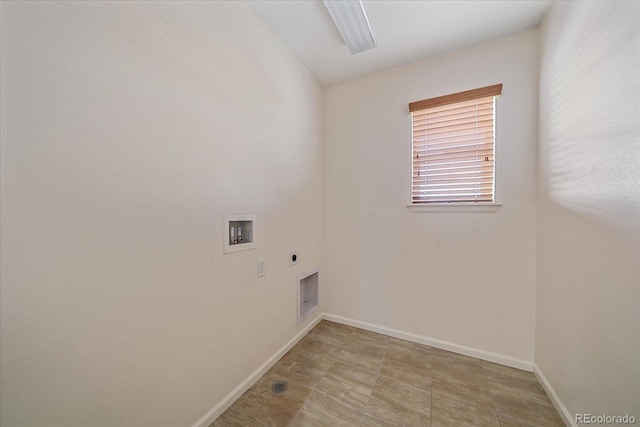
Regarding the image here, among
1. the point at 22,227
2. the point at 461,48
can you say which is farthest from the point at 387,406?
the point at 461,48

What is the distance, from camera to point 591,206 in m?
1.13

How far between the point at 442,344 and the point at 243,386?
1729 millimetres

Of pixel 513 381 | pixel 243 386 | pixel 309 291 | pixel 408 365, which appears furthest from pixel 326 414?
pixel 513 381

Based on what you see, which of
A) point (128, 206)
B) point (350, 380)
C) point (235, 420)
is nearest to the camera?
point (128, 206)

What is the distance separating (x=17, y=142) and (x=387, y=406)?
215cm

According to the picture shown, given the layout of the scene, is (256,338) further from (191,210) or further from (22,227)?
(22,227)

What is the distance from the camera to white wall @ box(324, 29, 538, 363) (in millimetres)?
1746

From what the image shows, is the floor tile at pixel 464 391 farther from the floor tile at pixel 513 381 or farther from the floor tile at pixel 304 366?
the floor tile at pixel 304 366

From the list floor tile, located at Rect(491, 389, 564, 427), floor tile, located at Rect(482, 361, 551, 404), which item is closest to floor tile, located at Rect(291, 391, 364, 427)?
floor tile, located at Rect(491, 389, 564, 427)

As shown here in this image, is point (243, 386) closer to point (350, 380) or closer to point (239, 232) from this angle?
point (350, 380)

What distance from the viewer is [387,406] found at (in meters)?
1.41

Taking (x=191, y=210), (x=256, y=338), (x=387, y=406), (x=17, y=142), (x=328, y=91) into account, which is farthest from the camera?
(x=328, y=91)

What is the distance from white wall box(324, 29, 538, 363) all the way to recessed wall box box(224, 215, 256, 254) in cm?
113

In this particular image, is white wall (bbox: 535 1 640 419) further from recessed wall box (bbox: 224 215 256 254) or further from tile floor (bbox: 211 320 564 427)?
recessed wall box (bbox: 224 215 256 254)
